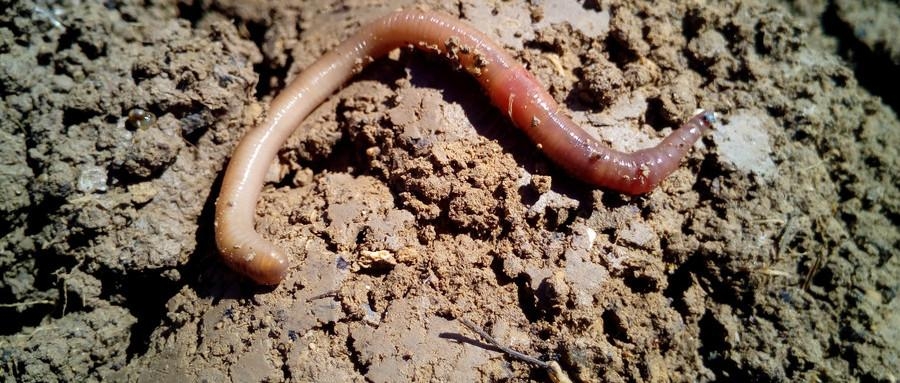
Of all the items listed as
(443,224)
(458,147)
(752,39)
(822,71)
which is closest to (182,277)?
(443,224)

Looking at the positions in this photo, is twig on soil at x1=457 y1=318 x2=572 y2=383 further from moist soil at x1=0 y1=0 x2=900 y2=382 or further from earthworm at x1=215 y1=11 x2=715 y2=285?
earthworm at x1=215 y1=11 x2=715 y2=285

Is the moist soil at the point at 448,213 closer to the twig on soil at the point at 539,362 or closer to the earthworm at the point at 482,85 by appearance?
the twig on soil at the point at 539,362

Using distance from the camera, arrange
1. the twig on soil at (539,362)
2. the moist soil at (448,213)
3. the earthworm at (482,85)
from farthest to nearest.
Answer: the earthworm at (482,85)
the moist soil at (448,213)
the twig on soil at (539,362)

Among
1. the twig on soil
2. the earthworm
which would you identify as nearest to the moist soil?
the twig on soil

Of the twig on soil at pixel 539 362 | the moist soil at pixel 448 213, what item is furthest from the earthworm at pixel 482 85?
the twig on soil at pixel 539 362

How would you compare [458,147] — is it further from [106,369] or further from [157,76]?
[106,369]

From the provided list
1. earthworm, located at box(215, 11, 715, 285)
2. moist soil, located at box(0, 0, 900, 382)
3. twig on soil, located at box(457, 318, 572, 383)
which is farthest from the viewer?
earthworm, located at box(215, 11, 715, 285)

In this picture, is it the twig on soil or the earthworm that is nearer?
the twig on soil
